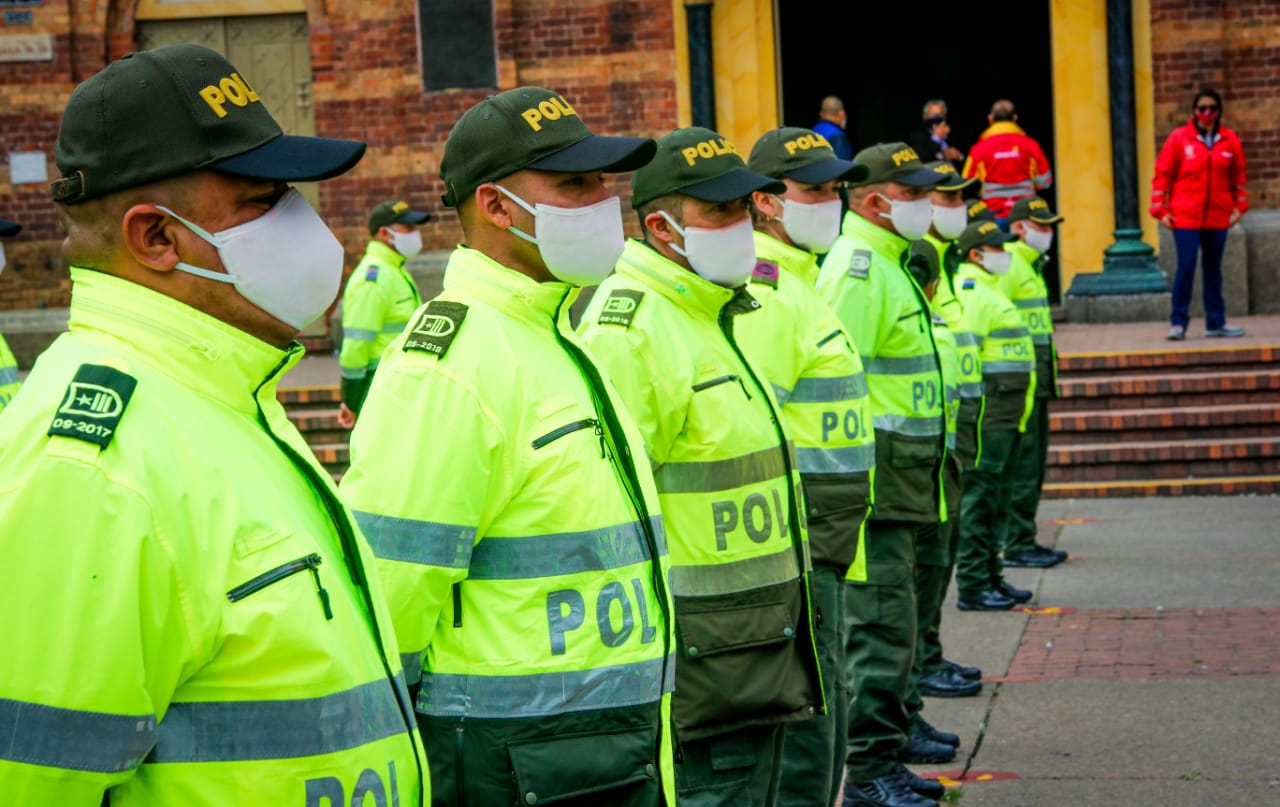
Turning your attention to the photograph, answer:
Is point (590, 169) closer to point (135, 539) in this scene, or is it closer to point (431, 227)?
point (135, 539)

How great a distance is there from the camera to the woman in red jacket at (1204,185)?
14.9 meters

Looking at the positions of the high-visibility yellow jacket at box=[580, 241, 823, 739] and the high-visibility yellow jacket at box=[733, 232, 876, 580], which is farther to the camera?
the high-visibility yellow jacket at box=[733, 232, 876, 580]

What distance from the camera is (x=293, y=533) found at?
225cm

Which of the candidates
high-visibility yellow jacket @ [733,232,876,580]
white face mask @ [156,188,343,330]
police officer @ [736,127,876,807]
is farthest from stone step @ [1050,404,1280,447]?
white face mask @ [156,188,343,330]

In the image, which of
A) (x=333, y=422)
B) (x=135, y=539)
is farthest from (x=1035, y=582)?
(x=135, y=539)

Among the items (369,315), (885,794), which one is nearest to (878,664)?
(885,794)

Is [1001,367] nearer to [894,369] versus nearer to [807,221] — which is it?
[894,369]

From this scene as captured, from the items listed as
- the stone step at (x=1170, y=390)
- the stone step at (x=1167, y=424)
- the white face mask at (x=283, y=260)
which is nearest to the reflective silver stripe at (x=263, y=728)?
the white face mask at (x=283, y=260)

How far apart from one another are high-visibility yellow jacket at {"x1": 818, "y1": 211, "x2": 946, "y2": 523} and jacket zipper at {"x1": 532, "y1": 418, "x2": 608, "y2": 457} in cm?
315

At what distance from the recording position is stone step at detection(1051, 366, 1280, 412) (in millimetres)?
12977

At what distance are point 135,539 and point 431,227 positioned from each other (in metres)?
15.7

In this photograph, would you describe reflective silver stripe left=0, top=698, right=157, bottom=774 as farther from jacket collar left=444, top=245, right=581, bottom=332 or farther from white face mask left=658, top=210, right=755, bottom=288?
white face mask left=658, top=210, right=755, bottom=288

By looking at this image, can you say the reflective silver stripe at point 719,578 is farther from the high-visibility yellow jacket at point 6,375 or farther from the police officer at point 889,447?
the high-visibility yellow jacket at point 6,375

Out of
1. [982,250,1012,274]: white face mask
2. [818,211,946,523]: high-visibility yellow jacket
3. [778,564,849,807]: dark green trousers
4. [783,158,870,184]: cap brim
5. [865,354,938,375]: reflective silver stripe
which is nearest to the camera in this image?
[778,564,849,807]: dark green trousers
